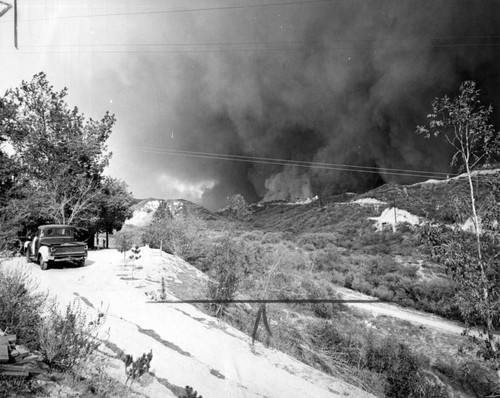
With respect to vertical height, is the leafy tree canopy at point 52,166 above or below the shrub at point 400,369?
above

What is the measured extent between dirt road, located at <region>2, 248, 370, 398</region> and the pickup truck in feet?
7.67

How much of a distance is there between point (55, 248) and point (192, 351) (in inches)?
424

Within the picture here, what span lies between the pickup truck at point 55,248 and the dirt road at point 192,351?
234 cm

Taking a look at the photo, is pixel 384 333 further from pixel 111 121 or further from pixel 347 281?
pixel 111 121

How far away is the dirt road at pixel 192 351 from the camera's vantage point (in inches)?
249

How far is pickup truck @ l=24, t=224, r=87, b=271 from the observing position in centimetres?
1459

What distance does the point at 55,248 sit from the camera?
1457 centimetres

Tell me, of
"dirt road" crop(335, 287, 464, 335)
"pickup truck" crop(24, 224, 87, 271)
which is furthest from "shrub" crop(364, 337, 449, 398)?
"pickup truck" crop(24, 224, 87, 271)

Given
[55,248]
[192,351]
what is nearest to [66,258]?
[55,248]

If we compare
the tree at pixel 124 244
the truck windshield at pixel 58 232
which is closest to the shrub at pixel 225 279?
the tree at pixel 124 244

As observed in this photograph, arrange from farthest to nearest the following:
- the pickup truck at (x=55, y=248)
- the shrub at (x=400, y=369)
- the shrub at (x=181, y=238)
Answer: the shrub at (x=181, y=238) → the pickup truck at (x=55, y=248) → the shrub at (x=400, y=369)

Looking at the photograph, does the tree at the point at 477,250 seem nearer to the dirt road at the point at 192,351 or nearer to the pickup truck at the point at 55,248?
the dirt road at the point at 192,351

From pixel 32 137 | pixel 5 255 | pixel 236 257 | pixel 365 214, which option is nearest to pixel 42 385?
pixel 5 255

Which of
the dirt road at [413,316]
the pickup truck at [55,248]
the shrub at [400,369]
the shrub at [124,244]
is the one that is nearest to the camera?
the shrub at [400,369]
